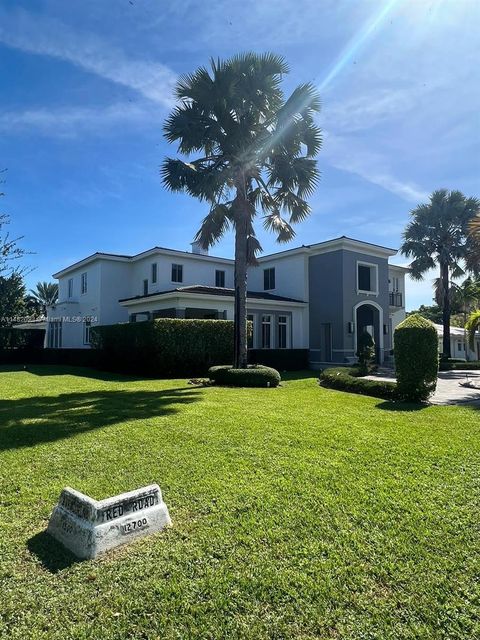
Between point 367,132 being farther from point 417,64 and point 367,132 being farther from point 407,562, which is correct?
point 407,562

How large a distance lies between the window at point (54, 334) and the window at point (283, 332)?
15.9 m

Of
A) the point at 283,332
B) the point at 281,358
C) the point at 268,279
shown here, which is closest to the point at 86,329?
the point at 268,279

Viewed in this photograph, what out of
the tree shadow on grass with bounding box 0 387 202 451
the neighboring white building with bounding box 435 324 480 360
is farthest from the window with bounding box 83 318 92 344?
the neighboring white building with bounding box 435 324 480 360

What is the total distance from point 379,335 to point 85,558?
24.4 meters

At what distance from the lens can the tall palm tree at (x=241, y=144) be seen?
14930 millimetres

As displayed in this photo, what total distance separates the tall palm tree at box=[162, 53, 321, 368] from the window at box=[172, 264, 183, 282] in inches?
328

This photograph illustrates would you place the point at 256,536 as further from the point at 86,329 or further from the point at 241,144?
the point at 86,329

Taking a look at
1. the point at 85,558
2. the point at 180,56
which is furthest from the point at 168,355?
the point at 85,558

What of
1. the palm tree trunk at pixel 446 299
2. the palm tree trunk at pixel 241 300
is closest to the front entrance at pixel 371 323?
the palm tree trunk at pixel 446 299

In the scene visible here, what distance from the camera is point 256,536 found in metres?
3.40

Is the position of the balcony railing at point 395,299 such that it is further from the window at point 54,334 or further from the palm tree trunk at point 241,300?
the window at point 54,334

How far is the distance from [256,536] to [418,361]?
811 centimetres

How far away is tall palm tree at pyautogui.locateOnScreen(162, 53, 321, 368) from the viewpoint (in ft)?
49.0

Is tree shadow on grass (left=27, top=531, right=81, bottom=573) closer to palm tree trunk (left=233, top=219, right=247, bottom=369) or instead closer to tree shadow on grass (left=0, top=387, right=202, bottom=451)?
tree shadow on grass (left=0, top=387, right=202, bottom=451)
